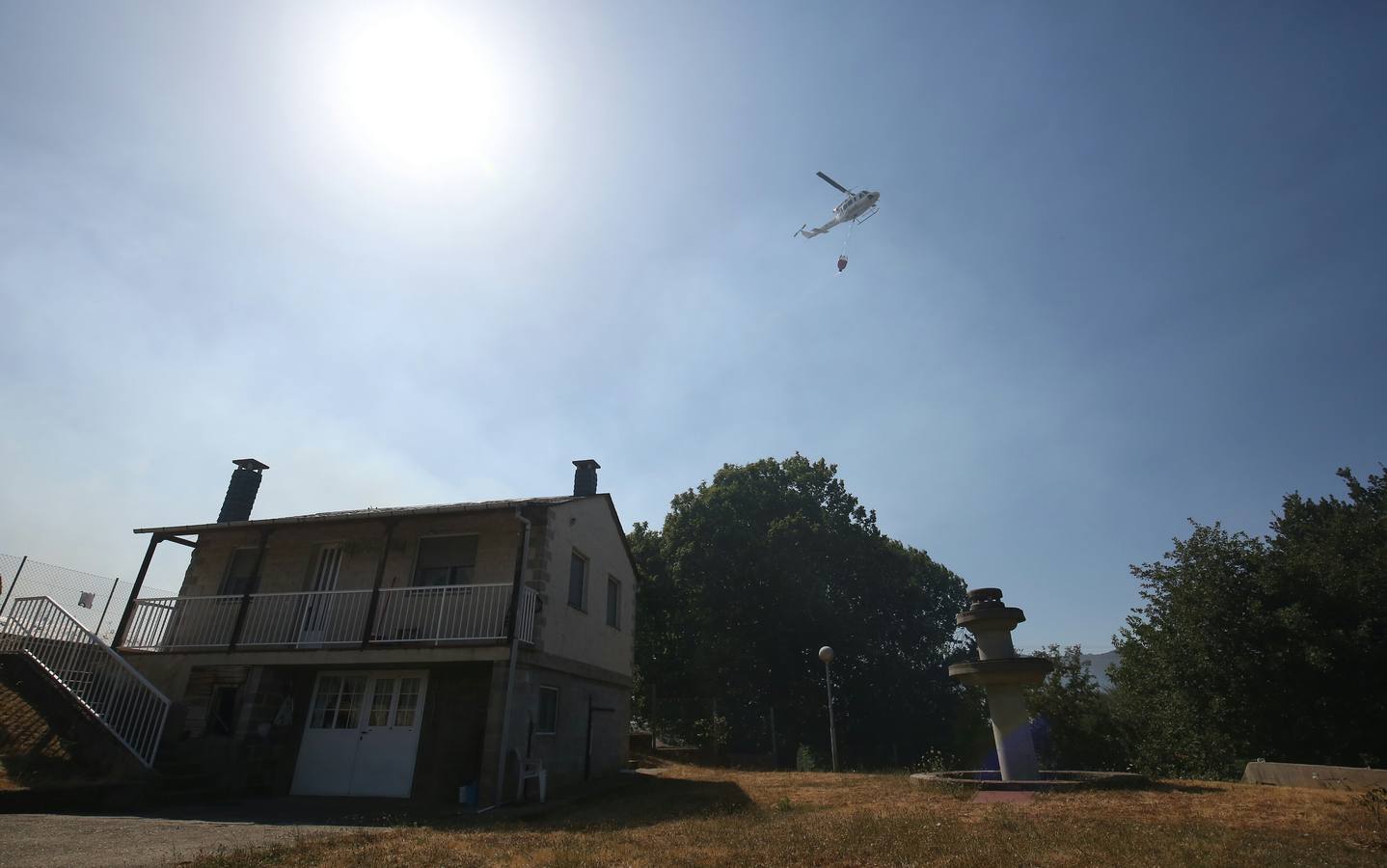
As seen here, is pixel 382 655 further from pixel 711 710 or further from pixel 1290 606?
pixel 1290 606

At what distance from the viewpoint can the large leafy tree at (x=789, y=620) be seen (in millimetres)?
27500

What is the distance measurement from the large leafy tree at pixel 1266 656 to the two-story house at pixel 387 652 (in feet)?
52.6

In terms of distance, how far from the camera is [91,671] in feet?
37.8

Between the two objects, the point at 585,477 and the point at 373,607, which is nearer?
the point at 373,607

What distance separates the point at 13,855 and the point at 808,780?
40.9 feet

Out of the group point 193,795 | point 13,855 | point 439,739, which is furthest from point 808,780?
point 13,855

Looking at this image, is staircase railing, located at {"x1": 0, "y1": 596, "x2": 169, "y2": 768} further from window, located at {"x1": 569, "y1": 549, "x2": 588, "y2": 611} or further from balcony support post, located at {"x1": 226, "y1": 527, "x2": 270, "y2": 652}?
window, located at {"x1": 569, "y1": 549, "x2": 588, "y2": 611}

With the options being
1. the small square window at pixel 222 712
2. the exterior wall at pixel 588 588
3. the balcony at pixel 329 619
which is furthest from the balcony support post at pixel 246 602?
the exterior wall at pixel 588 588

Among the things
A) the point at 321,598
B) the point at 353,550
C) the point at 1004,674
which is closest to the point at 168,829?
the point at 321,598

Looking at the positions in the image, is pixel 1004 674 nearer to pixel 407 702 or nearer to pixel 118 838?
pixel 407 702

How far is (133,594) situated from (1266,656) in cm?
2687

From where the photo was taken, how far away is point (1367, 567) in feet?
58.9

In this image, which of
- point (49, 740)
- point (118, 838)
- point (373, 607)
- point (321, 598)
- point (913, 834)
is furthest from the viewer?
point (321, 598)

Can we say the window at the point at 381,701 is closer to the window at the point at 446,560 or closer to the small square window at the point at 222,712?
the window at the point at 446,560
